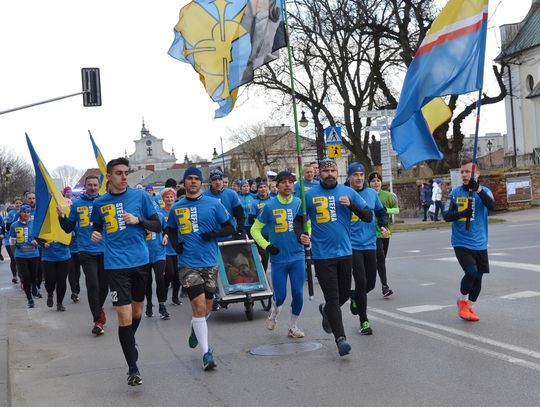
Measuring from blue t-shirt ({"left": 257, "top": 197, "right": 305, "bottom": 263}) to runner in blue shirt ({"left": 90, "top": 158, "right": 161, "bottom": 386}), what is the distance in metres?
1.89

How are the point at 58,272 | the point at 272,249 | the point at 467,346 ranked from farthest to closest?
the point at 58,272 → the point at 272,249 → the point at 467,346

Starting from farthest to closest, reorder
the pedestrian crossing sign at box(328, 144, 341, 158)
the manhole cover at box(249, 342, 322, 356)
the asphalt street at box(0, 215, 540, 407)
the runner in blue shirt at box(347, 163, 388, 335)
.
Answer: the pedestrian crossing sign at box(328, 144, 341, 158), the runner in blue shirt at box(347, 163, 388, 335), the manhole cover at box(249, 342, 322, 356), the asphalt street at box(0, 215, 540, 407)

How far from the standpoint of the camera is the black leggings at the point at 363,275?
8.29 meters

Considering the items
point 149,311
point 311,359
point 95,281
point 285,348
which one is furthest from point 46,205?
point 311,359

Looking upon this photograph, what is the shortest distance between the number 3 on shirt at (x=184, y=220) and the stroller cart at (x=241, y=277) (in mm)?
2690

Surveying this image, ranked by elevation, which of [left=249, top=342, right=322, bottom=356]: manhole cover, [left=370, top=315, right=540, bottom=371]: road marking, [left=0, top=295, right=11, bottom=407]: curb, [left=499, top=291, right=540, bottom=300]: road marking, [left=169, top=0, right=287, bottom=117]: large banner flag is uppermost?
[left=169, top=0, right=287, bottom=117]: large banner flag

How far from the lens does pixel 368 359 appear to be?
23.5 ft

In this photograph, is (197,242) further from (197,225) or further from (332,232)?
(332,232)

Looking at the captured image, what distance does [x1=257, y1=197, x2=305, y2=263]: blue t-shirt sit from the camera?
28.2ft

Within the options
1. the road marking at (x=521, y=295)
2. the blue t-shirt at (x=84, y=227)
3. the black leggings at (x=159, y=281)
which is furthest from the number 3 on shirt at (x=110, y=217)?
the road marking at (x=521, y=295)

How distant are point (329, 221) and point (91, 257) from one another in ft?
12.7

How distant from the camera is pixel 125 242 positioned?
7016 mm

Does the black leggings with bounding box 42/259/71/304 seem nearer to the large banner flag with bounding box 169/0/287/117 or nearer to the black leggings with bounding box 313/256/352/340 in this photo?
the large banner flag with bounding box 169/0/287/117

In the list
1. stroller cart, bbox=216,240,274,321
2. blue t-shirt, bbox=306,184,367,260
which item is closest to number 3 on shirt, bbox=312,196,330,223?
blue t-shirt, bbox=306,184,367,260
